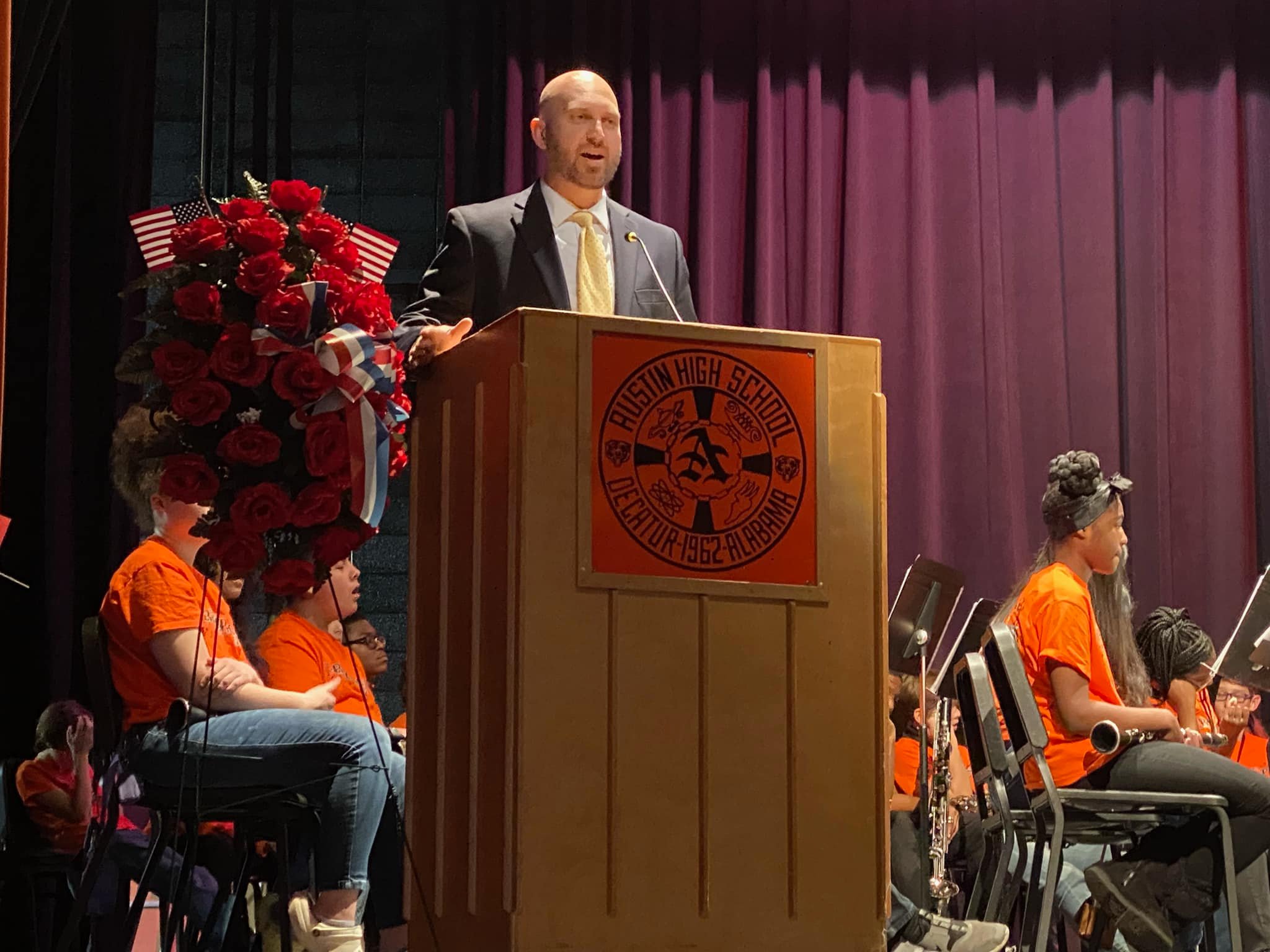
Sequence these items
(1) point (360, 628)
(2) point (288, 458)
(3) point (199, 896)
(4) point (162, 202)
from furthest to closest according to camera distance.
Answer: (4) point (162, 202) → (1) point (360, 628) → (3) point (199, 896) → (2) point (288, 458)

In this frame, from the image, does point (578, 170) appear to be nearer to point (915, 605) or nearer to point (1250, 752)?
point (915, 605)

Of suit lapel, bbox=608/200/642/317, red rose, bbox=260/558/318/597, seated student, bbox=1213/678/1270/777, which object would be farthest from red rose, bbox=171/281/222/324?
seated student, bbox=1213/678/1270/777

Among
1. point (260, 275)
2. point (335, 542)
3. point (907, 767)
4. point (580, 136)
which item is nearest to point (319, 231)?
point (260, 275)

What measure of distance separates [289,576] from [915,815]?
261 centimetres

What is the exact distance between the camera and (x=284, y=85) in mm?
5738

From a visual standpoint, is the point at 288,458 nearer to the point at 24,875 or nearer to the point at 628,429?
the point at 628,429

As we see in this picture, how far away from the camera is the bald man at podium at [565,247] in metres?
3.00

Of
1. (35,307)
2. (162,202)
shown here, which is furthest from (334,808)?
(162,202)

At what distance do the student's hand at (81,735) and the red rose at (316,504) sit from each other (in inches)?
70.5

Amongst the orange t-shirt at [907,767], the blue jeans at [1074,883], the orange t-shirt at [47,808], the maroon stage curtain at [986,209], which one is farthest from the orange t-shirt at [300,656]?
the maroon stage curtain at [986,209]

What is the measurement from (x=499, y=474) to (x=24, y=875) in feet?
7.36

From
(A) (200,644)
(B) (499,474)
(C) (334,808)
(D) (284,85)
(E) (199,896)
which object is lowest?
(E) (199,896)

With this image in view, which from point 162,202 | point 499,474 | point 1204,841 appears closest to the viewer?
point 499,474

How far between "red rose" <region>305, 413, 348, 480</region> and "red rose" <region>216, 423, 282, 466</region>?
0.05 meters
